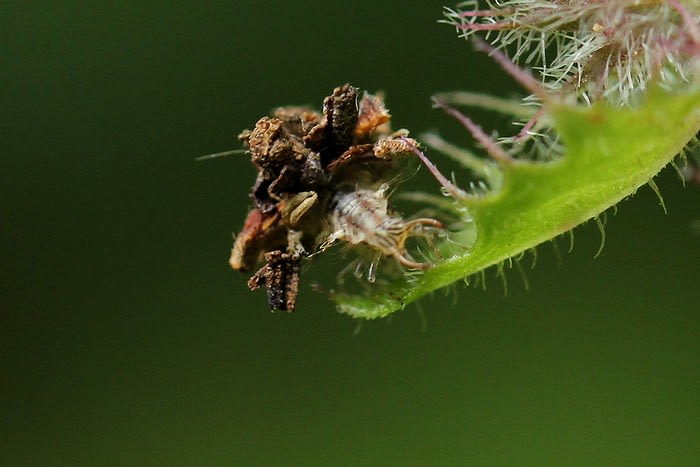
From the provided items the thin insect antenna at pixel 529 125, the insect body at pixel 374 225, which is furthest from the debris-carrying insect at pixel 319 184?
the thin insect antenna at pixel 529 125

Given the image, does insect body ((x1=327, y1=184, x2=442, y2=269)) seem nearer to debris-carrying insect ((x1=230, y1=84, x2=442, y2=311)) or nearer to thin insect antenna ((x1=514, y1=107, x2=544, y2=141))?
debris-carrying insect ((x1=230, y1=84, x2=442, y2=311))

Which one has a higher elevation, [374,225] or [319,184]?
[319,184]

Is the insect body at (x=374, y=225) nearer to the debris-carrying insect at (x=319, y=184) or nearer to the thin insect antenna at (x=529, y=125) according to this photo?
the debris-carrying insect at (x=319, y=184)

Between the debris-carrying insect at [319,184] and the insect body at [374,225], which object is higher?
the debris-carrying insect at [319,184]

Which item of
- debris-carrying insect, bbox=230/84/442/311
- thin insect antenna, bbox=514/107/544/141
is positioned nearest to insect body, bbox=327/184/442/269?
debris-carrying insect, bbox=230/84/442/311

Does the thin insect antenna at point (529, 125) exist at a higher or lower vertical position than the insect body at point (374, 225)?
higher

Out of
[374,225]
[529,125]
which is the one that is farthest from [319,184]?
[529,125]

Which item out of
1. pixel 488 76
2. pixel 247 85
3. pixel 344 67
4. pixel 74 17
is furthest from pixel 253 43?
pixel 488 76

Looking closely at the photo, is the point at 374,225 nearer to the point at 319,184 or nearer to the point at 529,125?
the point at 319,184

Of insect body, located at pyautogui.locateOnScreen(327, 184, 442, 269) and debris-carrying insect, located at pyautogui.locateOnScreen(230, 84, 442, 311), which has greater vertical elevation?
debris-carrying insect, located at pyautogui.locateOnScreen(230, 84, 442, 311)
